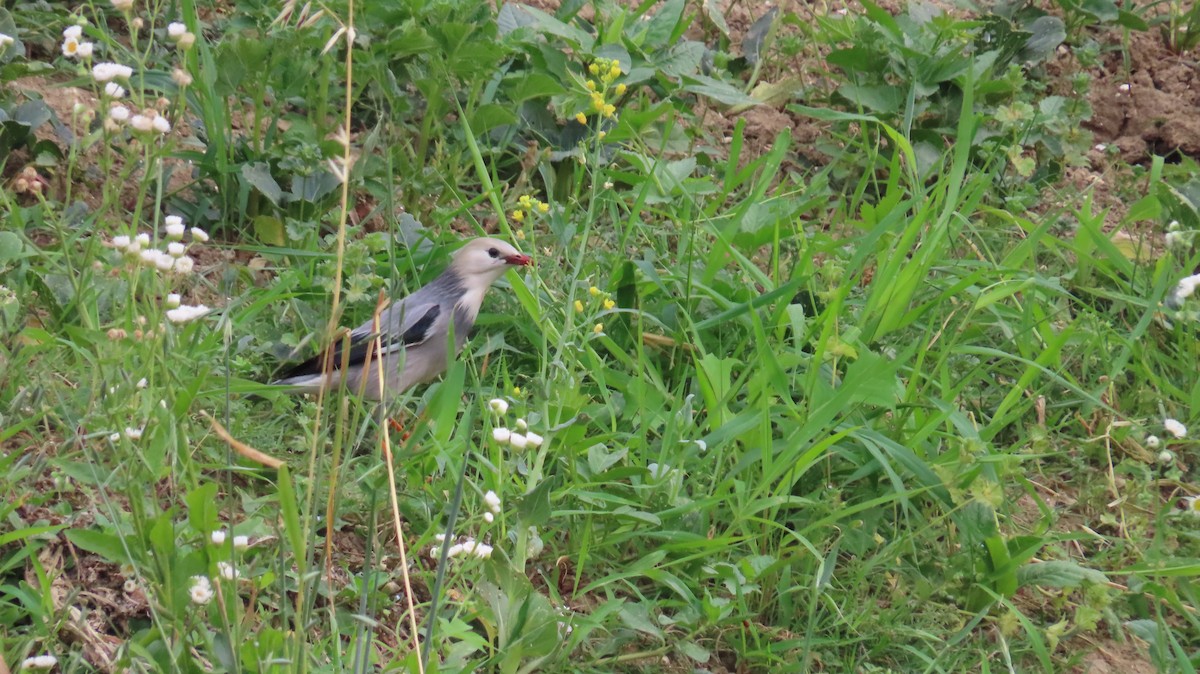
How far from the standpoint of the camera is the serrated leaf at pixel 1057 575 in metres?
3.37

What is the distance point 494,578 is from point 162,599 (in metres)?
0.76

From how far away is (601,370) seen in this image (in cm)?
399

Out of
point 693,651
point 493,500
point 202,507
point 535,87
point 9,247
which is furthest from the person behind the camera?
point 535,87

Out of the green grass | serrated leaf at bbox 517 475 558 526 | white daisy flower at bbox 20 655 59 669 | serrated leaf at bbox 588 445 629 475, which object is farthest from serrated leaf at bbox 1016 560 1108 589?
white daisy flower at bbox 20 655 59 669

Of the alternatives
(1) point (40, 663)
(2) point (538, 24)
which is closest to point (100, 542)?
(1) point (40, 663)

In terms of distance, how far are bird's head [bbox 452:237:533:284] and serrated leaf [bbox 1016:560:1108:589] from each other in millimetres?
1882

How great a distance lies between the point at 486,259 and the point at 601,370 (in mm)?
702

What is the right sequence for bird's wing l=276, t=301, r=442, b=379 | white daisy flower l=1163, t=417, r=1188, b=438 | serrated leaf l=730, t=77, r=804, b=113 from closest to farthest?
white daisy flower l=1163, t=417, r=1188, b=438
bird's wing l=276, t=301, r=442, b=379
serrated leaf l=730, t=77, r=804, b=113

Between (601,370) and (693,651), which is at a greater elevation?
(601,370)

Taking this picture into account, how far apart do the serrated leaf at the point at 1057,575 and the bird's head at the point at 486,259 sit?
1882mm

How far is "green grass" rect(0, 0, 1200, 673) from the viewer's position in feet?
9.18

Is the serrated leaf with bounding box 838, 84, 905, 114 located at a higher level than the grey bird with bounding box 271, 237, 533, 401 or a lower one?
higher

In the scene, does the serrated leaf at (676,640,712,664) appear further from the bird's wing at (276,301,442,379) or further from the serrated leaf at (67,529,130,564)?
the bird's wing at (276,301,442,379)

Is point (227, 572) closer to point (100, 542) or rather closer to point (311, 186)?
point (100, 542)
